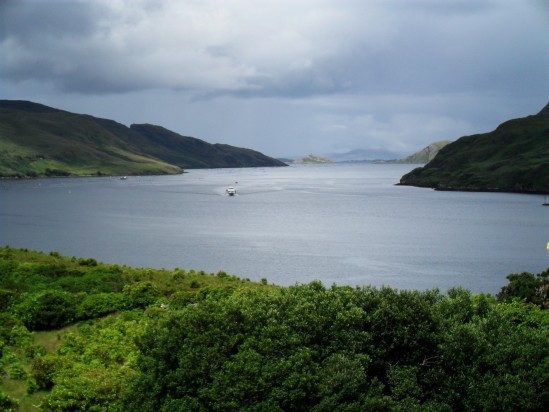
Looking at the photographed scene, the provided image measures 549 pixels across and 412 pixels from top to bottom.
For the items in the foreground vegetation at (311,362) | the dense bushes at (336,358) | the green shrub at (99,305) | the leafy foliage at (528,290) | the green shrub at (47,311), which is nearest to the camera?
the dense bushes at (336,358)

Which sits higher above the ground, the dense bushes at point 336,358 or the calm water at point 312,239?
the dense bushes at point 336,358

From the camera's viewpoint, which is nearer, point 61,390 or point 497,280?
point 61,390

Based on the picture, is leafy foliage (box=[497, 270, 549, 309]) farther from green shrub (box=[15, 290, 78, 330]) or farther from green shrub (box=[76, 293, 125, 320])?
green shrub (box=[15, 290, 78, 330])

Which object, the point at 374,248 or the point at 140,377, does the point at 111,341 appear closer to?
the point at 140,377

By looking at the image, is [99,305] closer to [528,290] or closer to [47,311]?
[47,311]

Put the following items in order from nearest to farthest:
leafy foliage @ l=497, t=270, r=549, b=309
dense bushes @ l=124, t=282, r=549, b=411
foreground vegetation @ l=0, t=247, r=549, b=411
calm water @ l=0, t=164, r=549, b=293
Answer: dense bushes @ l=124, t=282, r=549, b=411 → foreground vegetation @ l=0, t=247, r=549, b=411 → leafy foliage @ l=497, t=270, r=549, b=309 → calm water @ l=0, t=164, r=549, b=293

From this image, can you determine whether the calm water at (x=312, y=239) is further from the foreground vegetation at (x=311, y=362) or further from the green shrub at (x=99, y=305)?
the foreground vegetation at (x=311, y=362)

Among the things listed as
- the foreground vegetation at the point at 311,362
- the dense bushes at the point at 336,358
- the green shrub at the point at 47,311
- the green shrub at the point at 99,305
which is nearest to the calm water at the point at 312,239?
the green shrub at the point at 99,305

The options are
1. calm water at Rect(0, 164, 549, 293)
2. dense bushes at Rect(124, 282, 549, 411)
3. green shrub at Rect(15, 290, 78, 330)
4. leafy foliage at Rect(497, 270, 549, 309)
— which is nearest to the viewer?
dense bushes at Rect(124, 282, 549, 411)

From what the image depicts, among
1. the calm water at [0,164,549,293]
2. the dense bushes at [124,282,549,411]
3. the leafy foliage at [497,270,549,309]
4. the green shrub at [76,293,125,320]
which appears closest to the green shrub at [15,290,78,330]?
the green shrub at [76,293,125,320]

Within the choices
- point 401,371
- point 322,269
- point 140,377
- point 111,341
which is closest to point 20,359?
point 111,341

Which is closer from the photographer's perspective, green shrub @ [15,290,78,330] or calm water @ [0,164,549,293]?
green shrub @ [15,290,78,330]

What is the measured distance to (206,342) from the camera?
25.8 m

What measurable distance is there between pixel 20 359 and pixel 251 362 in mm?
15907
